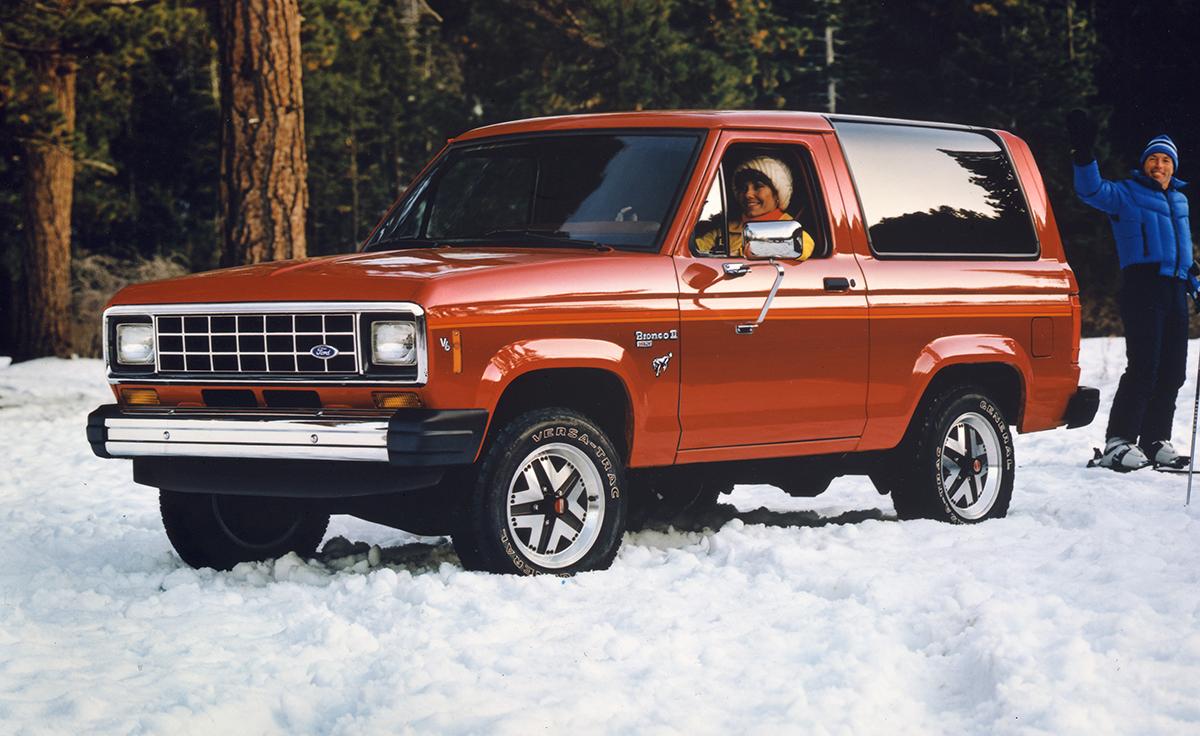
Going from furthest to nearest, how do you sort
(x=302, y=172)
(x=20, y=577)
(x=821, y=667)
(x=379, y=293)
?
1. (x=302, y=172)
2. (x=20, y=577)
3. (x=379, y=293)
4. (x=821, y=667)

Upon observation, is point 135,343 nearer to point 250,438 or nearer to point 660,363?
point 250,438

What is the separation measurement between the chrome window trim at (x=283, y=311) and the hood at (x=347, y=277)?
2 cm

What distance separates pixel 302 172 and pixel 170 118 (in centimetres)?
2664

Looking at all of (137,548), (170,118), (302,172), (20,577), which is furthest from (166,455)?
(170,118)

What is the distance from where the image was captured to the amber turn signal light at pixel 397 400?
6.71 metres

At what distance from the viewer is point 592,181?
785 centimetres

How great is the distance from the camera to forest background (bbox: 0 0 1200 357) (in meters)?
33.2

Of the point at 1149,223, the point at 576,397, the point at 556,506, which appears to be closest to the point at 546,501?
the point at 556,506

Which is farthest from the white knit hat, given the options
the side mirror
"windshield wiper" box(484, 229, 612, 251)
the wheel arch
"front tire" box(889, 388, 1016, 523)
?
"front tire" box(889, 388, 1016, 523)

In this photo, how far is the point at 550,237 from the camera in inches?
301

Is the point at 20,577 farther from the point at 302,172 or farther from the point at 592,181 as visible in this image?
the point at 302,172

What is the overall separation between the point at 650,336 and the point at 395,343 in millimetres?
1180

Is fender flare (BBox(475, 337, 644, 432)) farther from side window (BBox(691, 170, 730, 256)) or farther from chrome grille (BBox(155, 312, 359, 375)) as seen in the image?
side window (BBox(691, 170, 730, 256))

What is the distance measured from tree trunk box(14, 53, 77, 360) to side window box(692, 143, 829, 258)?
61.7 feet
